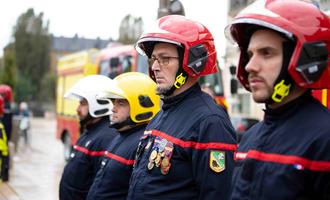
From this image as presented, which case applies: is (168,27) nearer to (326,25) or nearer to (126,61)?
(326,25)

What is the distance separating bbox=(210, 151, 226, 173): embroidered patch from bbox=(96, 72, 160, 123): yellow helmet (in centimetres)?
169

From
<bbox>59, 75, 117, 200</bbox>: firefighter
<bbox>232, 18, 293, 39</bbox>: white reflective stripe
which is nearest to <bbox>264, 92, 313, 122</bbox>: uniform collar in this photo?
<bbox>232, 18, 293, 39</bbox>: white reflective stripe

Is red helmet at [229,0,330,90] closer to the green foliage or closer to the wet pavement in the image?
the wet pavement

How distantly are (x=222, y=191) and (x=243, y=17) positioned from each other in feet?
3.64

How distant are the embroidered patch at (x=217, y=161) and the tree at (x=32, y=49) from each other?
7394 centimetres

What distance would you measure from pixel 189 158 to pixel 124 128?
1.55m

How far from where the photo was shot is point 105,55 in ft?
56.3

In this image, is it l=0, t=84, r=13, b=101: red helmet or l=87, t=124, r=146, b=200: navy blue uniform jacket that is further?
l=0, t=84, r=13, b=101: red helmet

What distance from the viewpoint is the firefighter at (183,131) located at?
138 inches

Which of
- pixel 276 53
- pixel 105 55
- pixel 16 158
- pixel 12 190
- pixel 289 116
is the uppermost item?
pixel 276 53

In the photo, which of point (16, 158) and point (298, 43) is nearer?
point (298, 43)

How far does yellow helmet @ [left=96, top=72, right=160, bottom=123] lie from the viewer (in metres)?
5.19

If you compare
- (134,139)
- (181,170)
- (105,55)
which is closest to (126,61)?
(105,55)

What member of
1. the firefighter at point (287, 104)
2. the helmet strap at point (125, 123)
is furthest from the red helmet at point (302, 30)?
the helmet strap at point (125, 123)
